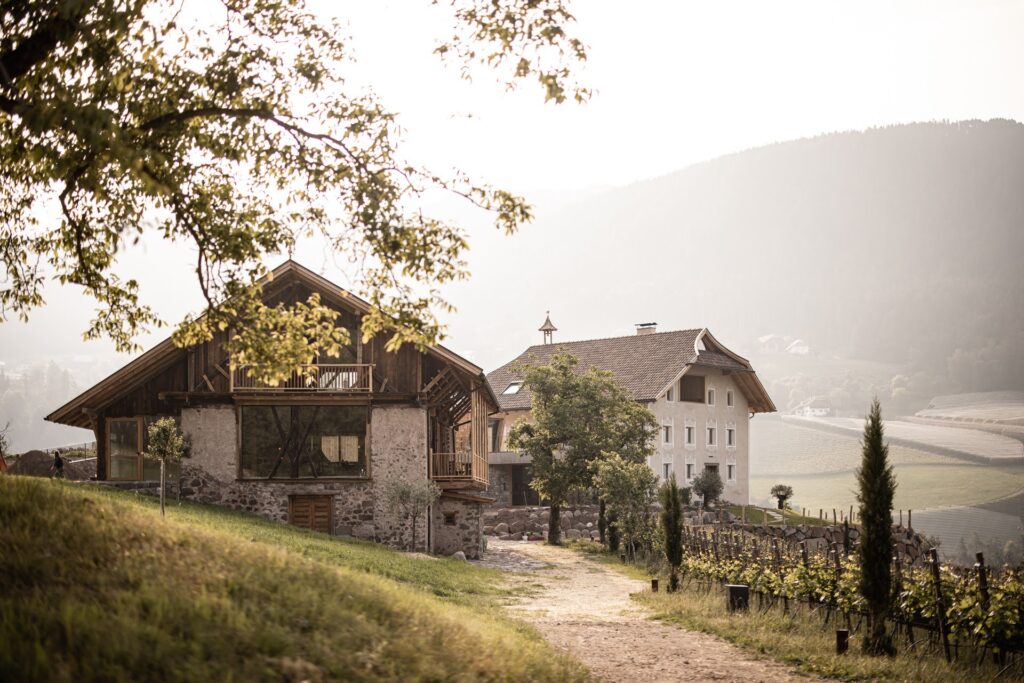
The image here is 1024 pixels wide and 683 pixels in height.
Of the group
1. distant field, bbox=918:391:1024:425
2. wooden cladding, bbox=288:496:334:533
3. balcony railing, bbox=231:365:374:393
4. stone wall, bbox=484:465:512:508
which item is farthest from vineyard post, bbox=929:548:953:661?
distant field, bbox=918:391:1024:425

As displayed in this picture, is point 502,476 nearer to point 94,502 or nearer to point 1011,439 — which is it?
point 94,502

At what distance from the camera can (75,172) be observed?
45.3 feet

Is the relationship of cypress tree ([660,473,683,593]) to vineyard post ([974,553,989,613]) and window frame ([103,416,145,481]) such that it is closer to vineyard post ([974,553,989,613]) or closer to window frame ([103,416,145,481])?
vineyard post ([974,553,989,613])

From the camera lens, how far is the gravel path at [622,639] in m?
13.7

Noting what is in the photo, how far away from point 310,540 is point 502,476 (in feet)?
96.6

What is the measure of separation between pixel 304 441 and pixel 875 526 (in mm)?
19990

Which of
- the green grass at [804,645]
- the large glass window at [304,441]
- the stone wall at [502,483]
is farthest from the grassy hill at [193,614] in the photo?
the stone wall at [502,483]

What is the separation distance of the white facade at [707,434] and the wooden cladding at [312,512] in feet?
81.0

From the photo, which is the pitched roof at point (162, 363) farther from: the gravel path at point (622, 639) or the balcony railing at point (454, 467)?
the gravel path at point (622, 639)

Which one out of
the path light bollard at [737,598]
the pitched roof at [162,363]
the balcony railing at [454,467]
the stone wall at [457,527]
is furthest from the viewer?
the balcony railing at [454,467]

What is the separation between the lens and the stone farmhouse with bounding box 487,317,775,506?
55.0m

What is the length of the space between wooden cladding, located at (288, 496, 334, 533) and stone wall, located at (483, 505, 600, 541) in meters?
15.5

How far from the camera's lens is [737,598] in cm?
1978

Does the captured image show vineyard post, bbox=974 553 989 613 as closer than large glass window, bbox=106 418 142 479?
Yes
